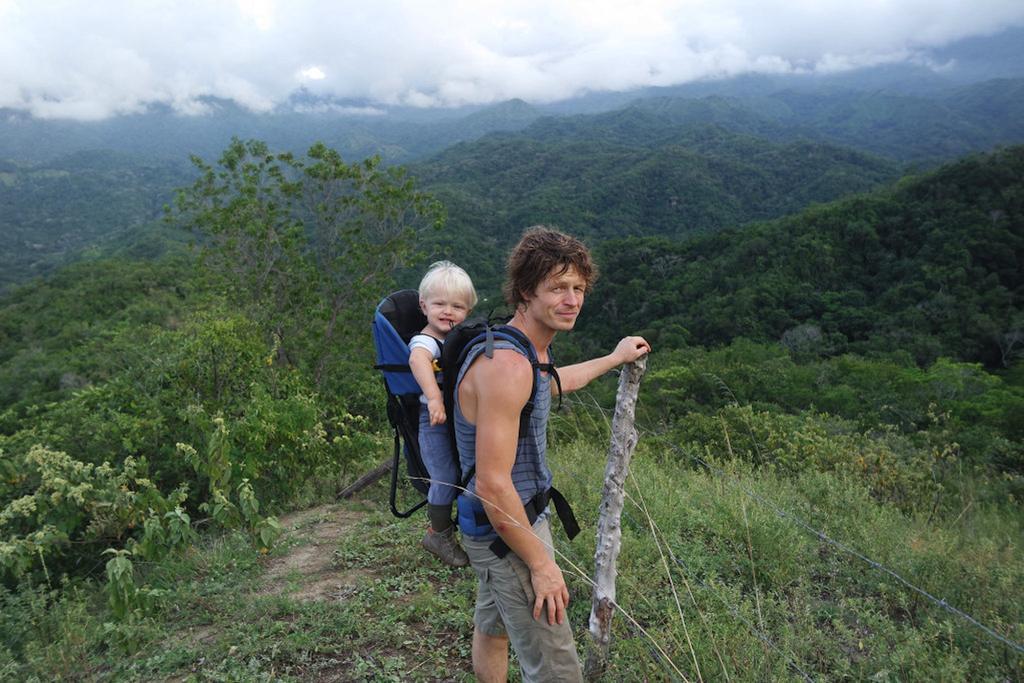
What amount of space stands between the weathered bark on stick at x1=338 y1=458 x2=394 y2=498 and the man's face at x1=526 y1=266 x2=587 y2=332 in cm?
356

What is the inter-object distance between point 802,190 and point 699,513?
390 feet

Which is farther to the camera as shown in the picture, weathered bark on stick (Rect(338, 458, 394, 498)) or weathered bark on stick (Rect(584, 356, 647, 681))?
weathered bark on stick (Rect(338, 458, 394, 498))

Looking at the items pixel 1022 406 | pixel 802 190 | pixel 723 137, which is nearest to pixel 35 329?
pixel 1022 406

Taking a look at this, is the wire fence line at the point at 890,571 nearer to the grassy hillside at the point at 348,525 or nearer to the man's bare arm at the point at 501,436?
the grassy hillside at the point at 348,525

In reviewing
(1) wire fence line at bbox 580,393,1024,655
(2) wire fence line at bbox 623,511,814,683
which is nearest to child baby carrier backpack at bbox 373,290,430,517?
(1) wire fence line at bbox 580,393,1024,655

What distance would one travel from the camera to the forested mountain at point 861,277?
35.5 metres

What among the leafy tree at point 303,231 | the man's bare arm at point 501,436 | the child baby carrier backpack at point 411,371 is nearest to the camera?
the man's bare arm at point 501,436

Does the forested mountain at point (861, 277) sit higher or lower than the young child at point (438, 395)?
lower

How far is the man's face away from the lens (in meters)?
1.69

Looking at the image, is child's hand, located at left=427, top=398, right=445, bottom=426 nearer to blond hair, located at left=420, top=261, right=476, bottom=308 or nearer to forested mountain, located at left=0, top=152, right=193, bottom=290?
blond hair, located at left=420, top=261, right=476, bottom=308

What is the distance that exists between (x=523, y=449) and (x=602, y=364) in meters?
0.52

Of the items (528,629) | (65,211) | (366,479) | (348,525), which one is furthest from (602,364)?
(65,211)

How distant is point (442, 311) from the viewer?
231 centimetres

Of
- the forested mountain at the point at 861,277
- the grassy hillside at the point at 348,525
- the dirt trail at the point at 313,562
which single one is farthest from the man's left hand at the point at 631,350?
the forested mountain at the point at 861,277
